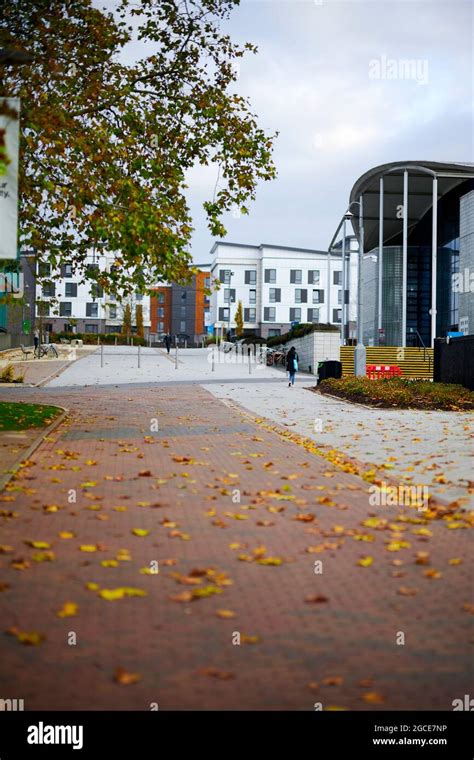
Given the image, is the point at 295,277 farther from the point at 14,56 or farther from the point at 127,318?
the point at 14,56

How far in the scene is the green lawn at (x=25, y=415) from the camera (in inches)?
586

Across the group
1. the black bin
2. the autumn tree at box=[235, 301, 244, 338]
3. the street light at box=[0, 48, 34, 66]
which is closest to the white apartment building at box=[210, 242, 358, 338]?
the autumn tree at box=[235, 301, 244, 338]

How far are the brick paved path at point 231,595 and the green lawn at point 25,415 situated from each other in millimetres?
5108

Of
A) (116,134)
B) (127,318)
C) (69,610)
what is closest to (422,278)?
(116,134)

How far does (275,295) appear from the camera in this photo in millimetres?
105250

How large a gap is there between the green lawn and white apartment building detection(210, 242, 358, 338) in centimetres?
8662

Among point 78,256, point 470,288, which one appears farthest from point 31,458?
point 470,288

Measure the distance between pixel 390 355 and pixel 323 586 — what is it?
3482cm

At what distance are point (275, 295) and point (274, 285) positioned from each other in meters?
1.26
